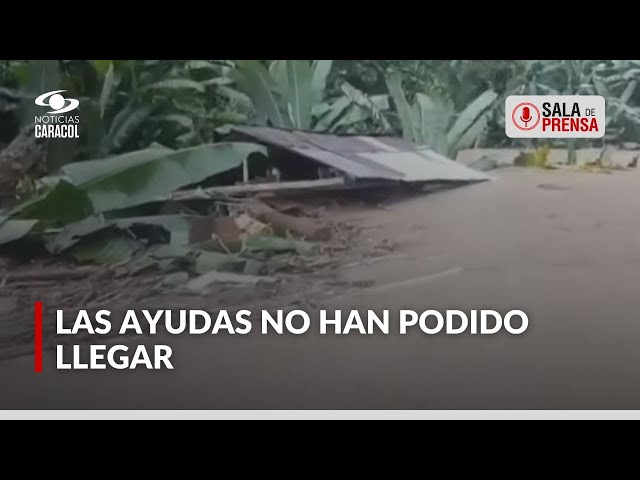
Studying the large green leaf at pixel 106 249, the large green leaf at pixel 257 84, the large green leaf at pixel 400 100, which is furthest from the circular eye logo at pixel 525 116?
the large green leaf at pixel 106 249

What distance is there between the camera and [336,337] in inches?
126

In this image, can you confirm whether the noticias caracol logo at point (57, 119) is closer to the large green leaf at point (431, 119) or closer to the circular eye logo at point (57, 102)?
the circular eye logo at point (57, 102)

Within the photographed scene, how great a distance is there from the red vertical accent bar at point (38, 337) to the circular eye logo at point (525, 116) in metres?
1.75

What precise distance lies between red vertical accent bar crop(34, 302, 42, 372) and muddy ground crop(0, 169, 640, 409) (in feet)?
0.08

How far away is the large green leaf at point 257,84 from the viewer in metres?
3.16

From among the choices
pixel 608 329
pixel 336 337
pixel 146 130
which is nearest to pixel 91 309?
pixel 146 130

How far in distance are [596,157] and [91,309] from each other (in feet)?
5.94

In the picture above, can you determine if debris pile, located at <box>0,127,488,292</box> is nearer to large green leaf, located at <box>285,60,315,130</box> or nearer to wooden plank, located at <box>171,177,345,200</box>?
wooden plank, located at <box>171,177,345,200</box>

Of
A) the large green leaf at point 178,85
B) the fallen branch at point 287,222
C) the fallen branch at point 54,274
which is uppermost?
the large green leaf at point 178,85

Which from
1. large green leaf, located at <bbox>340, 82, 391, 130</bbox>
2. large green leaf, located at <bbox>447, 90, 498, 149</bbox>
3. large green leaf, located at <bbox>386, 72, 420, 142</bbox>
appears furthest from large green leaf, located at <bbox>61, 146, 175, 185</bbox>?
large green leaf, located at <bbox>447, 90, 498, 149</bbox>

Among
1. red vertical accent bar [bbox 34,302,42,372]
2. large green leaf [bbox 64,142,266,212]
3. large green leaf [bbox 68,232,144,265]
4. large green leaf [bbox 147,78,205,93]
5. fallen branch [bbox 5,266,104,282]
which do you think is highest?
large green leaf [bbox 147,78,205,93]

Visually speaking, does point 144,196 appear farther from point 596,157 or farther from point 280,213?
point 596,157

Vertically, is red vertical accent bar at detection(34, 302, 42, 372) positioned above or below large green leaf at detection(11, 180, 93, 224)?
below

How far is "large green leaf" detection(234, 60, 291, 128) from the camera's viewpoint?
3.16 meters
